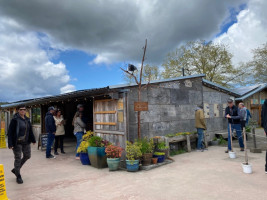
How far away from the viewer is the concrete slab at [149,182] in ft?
13.1

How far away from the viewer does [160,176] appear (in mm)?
5211

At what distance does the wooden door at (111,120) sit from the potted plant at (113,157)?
2.92ft

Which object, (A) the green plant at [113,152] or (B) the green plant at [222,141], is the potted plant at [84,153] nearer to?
(A) the green plant at [113,152]

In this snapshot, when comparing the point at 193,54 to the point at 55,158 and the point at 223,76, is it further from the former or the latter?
the point at 55,158

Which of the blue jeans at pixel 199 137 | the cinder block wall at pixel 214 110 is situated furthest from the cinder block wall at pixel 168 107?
the blue jeans at pixel 199 137

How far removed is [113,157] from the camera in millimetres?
6043

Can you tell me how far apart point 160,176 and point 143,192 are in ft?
3.84

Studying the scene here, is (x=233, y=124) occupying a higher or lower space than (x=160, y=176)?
higher

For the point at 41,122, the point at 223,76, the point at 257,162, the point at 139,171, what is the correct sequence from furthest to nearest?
1. the point at 223,76
2. the point at 41,122
3. the point at 257,162
4. the point at 139,171

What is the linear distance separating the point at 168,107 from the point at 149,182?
419cm

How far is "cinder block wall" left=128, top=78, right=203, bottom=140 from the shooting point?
7.38 m

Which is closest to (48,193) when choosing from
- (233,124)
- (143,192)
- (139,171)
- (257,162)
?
(143,192)

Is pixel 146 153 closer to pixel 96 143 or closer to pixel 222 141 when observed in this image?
pixel 96 143

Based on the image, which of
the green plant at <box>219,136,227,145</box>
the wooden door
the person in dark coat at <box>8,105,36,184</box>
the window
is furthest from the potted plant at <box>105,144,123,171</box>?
the window
